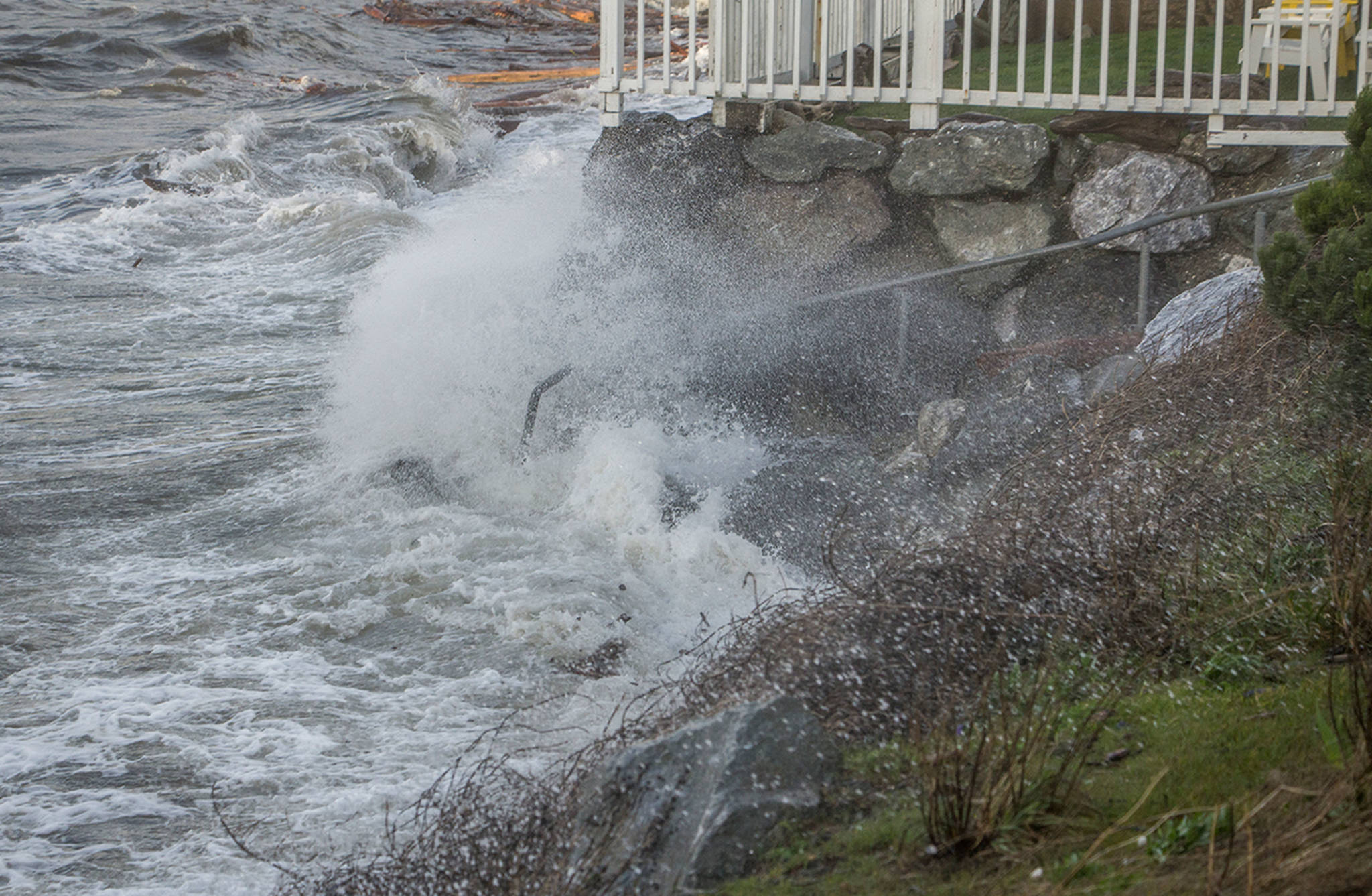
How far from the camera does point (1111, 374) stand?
6.78 m

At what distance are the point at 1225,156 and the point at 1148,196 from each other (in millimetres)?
500

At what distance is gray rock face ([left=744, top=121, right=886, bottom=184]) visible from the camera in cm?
835

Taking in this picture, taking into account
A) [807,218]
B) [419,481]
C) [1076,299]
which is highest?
[807,218]

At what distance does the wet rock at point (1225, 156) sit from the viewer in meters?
7.48

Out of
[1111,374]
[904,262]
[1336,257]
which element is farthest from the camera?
[904,262]

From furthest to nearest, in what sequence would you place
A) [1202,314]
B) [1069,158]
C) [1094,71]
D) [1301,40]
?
[1094,71] < [1301,40] < [1069,158] < [1202,314]

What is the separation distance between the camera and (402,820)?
4.47 meters

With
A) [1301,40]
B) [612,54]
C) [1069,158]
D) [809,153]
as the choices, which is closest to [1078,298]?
[1069,158]

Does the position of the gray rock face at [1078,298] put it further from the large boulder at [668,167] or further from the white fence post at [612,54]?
the white fence post at [612,54]

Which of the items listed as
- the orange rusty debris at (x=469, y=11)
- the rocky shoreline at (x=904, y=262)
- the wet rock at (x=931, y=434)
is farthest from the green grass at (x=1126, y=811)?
the orange rusty debris at (x=469, y=11)

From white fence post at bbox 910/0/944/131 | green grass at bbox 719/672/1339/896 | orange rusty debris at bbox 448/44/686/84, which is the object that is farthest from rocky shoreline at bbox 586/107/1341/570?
orange rusty debris at bbox 448/44/686/84

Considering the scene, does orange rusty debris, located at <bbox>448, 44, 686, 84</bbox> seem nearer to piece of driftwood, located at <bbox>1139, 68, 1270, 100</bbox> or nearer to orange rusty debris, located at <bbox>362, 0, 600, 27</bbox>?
orange rusty debris, located at <bbox>362, 0, 600, 27</bbox>

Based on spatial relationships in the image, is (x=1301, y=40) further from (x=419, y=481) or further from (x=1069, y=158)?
(x=419, y=481)

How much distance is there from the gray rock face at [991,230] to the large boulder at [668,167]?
148 centimetres
